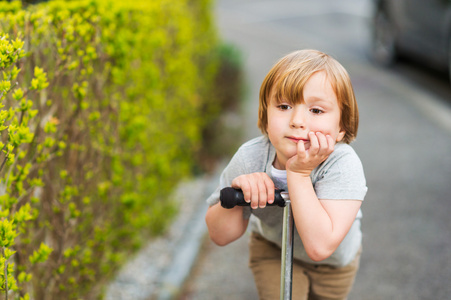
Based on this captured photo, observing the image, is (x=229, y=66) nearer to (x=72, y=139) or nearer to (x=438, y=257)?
(x=438, y=257)

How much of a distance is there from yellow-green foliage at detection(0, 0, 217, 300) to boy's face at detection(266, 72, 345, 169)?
96 cm

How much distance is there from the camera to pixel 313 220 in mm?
1851

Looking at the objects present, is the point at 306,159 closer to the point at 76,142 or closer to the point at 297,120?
the point at 297,120

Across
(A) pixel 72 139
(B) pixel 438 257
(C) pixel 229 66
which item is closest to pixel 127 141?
(A) pixel 72 139

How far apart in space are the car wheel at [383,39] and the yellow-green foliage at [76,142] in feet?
18.4

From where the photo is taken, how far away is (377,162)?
19.3ft

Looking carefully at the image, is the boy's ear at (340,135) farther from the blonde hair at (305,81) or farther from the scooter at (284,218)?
the scooter at (284,218)

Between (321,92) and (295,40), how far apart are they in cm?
1081

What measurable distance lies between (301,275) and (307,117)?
869mm

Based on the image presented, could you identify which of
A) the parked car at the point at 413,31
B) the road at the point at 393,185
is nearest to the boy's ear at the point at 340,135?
the road at the point at 393,185

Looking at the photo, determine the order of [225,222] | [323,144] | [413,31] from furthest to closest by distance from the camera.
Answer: [413,31], [225,222], [323,144]

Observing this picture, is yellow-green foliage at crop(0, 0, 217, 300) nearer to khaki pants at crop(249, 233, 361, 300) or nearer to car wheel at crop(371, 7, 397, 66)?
khaki pants at crop(249, 233, 361, 300)

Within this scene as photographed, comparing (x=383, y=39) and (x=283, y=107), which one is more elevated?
(x=283, y=107)

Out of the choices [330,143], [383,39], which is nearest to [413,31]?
[383,39]
